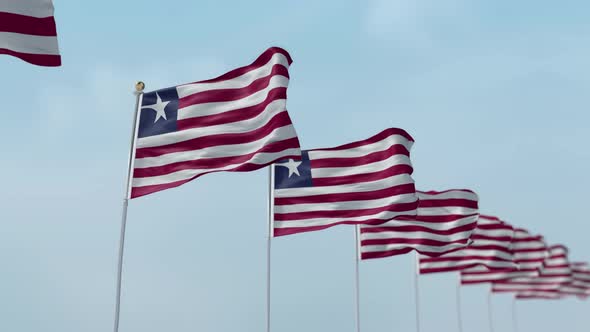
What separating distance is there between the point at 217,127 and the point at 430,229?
1101 cm

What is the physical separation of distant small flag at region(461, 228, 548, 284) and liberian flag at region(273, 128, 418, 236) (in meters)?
16.5

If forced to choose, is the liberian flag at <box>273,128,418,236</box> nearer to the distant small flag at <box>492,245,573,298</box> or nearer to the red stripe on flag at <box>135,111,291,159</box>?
the red stripe on flag at <box>135,111,291,159</box>

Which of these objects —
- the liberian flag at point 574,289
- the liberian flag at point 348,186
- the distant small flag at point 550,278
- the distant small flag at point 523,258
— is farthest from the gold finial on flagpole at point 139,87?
the liberian flag at point 574,289

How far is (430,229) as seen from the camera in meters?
26.7

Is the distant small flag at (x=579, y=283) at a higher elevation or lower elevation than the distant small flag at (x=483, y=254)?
higher

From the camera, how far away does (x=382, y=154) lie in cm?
2284

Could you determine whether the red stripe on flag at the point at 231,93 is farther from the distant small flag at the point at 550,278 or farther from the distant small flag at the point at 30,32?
the distant small flag at the point at 550,278

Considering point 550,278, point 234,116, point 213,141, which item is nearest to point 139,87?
point 213,141

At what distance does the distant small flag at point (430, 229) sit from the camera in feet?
86.1

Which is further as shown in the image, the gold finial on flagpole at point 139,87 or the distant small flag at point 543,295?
the distant small flag at point 543,295

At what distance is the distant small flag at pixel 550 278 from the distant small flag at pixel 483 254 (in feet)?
40.5

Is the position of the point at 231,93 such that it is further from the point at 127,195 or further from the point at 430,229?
the point at 430,229

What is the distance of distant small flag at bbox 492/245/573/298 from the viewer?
43875mm

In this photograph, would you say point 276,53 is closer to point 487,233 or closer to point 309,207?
point 309,207
